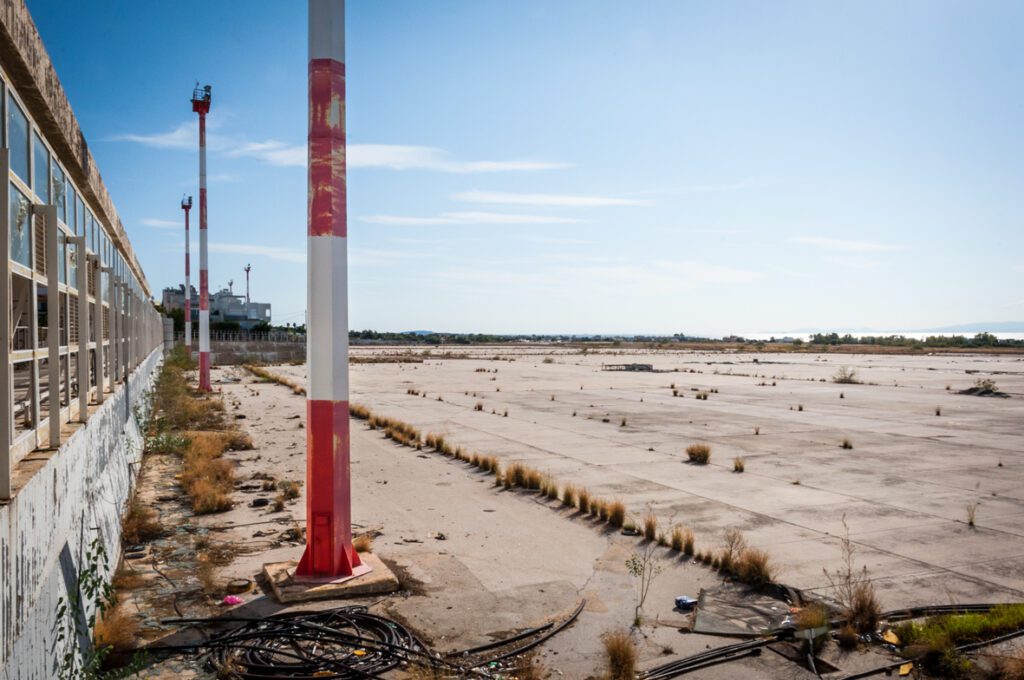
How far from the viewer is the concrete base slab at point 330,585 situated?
703cm

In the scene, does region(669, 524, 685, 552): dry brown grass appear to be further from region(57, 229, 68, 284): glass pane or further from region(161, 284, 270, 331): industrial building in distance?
region(161, 284, 270, 331): industrial building in distance

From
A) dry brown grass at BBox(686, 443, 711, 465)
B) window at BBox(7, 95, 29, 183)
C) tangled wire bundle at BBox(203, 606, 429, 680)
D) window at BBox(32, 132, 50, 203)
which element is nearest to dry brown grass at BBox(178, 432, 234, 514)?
tangled wire bundle at BBox(203, 606, 429, 680)

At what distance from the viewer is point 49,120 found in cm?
Answer: 547

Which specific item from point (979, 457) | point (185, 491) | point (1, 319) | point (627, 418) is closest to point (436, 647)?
point (1, 319)

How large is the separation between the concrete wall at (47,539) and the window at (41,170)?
1791 mm

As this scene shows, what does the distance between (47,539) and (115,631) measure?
1866mm

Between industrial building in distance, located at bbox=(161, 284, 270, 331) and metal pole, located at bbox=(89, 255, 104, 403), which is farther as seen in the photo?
industrial building in distance, located at bbox=(161, 284, 270, 331)

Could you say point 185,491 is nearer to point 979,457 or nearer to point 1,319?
point 1,319

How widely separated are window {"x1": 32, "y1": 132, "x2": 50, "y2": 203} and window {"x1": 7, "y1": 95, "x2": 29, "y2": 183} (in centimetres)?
18

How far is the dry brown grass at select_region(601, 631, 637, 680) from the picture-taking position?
546cm

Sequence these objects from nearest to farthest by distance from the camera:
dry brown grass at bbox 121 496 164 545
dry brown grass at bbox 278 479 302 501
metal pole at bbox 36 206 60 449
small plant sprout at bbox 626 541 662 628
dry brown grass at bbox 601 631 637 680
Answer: metal pole at bbox 36 206 60 449, dry brown grass at bbox 601 631 637 680, small plant sprout at bbox 626 541 662 628, dry brown grass at bbox 121 496 164 545, dry brown grass at bbox 278 479 302 501

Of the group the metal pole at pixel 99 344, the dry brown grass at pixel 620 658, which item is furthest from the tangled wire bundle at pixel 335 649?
the metal pole at pixel 99 344

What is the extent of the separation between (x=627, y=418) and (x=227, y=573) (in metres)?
16.0

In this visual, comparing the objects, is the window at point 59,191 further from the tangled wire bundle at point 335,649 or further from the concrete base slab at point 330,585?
the concrete base slab at point 330,585
